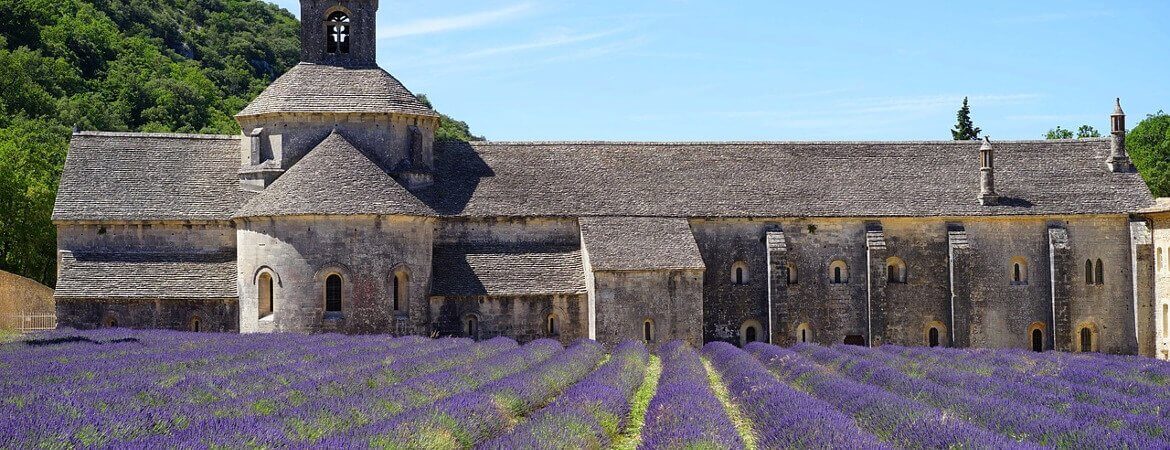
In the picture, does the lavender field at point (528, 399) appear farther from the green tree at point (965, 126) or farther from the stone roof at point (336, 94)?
the green tree at point (965, 126)

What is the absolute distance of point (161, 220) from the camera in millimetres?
41156

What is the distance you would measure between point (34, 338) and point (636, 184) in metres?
21.3

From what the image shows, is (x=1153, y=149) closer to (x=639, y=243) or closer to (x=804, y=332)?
(x=804, y=332)

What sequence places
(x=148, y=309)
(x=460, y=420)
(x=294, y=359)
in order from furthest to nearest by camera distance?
1. (x=148, y=309)
2. (x=294, y=359)
3. (x=460, y=420)

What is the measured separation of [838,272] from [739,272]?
3.61 metres

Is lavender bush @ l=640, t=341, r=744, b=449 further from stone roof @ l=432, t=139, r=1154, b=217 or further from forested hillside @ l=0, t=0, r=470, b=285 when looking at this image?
forested hillside @ l=0, t=0, r=470, b=285

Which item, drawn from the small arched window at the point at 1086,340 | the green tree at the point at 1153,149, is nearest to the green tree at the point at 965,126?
the green tree at the point at 1153,149

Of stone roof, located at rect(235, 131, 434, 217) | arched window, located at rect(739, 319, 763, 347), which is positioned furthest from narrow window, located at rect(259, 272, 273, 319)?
arched window, located at rect(739, 319, 763, 347)

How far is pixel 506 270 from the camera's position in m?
41.4

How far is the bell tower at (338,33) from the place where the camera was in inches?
1761

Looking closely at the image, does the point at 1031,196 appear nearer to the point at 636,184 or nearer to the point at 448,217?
the point at 636,184

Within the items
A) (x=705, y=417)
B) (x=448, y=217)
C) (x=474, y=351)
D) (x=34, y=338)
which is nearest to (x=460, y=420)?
(x=705, y=417)

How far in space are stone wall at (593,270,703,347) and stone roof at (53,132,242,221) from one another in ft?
42.4

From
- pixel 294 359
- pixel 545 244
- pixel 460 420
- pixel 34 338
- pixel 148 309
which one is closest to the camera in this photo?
pixel 460 420
